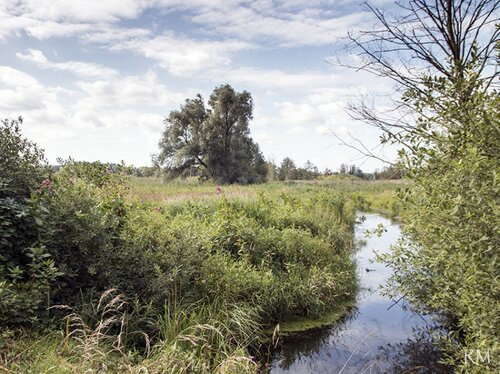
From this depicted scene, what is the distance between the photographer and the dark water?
4867 millimetres

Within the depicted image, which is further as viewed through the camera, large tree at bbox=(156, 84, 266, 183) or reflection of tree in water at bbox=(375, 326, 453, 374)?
large tree at bbox=(156, 84, 266, 183)

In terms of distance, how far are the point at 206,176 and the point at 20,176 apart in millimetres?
25284

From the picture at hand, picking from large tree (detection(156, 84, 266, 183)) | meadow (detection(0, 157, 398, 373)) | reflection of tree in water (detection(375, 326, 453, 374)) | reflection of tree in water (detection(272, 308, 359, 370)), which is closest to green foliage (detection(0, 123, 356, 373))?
meadow (detection(0, 157, 398, 373))

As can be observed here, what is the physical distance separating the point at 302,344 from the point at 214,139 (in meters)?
23.4

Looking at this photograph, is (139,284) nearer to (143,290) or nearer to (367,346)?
(143,290)

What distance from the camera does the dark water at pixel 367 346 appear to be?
4.87 meters

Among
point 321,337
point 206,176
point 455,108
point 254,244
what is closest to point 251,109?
point 206,176

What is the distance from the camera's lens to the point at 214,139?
27.9 metres

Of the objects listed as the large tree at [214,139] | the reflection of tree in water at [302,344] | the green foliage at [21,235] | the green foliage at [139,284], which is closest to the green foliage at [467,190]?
the green foliage at [139,284]

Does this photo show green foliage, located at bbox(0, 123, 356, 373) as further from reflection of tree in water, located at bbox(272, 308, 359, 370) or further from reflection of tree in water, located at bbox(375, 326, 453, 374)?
reflection of tree in water, located at bbox(375, 326, 453, 374)

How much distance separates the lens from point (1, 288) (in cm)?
324

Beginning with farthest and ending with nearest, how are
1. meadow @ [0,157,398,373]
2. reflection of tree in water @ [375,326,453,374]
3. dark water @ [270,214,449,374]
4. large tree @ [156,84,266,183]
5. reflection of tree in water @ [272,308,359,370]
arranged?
large tree @ [156,84,266,183] < reflection of tree in water @ [272,308,359,370] < dark water @ [270,214,449,374] < reflection of tree in water @ [375,326,453,374] < meadow @ [0,157,398,373]

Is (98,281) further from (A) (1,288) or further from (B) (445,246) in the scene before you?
(B) (445,246)

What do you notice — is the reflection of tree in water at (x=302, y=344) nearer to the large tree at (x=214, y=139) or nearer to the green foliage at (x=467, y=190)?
the green foliage at (x=467, y=190)
